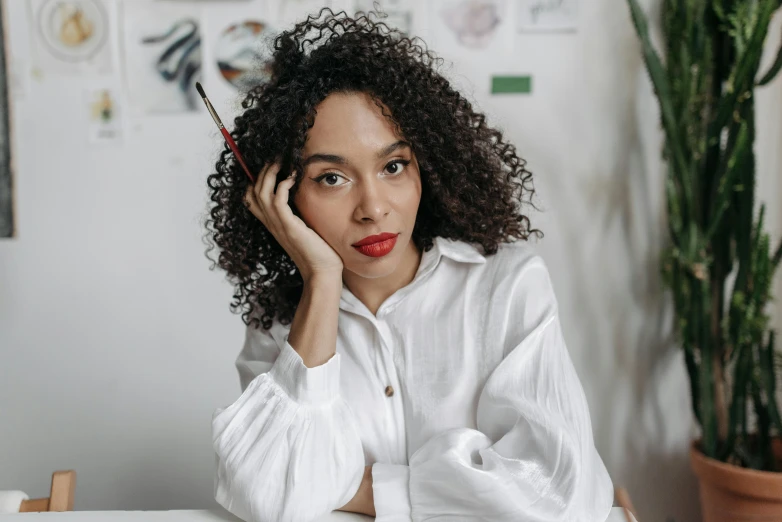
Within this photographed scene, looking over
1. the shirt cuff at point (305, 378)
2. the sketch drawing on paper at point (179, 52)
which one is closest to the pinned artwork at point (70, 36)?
the sketch drawing on paper at point (179, 52)

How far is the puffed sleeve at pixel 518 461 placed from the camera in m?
0.96

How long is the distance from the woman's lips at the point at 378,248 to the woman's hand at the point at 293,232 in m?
0.06

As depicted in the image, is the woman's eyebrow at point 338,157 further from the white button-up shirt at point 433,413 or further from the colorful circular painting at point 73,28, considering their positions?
the colorful circular painting at point 73,28

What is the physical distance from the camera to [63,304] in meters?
1.97

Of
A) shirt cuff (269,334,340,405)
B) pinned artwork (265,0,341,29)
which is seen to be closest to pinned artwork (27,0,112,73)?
pinned artwork (265,0,341,29)

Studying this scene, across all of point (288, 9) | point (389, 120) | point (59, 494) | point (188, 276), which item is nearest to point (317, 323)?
point (389, 120)

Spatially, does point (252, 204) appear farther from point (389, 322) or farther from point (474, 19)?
point (474, 19)

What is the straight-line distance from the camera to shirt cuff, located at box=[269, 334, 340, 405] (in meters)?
1.05

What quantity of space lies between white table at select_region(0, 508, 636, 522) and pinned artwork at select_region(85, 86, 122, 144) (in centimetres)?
113

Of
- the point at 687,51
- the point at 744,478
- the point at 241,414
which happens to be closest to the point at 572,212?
the point at 687,51

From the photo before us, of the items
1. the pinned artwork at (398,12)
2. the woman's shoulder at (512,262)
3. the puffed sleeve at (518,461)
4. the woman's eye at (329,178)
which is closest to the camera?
the puffed sleeve at (518,461)

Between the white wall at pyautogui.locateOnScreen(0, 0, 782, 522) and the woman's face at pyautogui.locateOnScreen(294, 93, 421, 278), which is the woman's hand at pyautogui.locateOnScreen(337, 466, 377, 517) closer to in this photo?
the woman's face at pyautogui.locateOnScreen(294, 93, 421, 278)

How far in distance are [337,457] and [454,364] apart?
0.24 meters

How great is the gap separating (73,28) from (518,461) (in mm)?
1622
